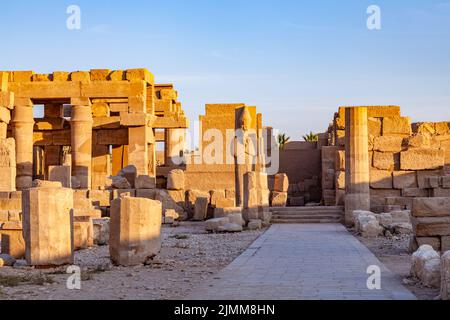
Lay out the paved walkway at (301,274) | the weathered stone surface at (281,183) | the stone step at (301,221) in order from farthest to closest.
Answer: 1. the weathered stone surface at (281,183)
2. the stone step at (301,221)
3. the paved walkway at (301,274)

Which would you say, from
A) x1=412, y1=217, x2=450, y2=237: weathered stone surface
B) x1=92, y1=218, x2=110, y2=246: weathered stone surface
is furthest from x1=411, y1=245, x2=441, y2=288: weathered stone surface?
x1=92, y1=218, x2=110, y2=246: weathered stone surface

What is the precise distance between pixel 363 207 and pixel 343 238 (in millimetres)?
4977

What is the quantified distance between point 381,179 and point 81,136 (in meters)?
12.7

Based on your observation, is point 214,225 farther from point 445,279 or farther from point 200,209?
point 445,279

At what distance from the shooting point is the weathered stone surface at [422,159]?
22.9m

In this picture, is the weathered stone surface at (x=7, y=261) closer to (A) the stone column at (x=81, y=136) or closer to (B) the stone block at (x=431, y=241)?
(B) the stone block at (x=431, y=241)

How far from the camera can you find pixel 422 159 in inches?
906

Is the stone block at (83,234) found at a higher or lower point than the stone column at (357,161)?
lower

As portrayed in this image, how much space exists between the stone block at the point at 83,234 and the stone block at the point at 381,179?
1149 cm

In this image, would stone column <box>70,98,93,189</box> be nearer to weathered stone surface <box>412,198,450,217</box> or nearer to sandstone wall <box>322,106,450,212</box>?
sandstone wall <box>322,106,450,212</box>

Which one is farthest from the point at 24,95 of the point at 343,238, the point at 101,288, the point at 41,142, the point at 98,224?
the point at 101,288

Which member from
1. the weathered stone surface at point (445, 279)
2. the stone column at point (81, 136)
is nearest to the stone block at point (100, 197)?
the stone column at point (81, 136)

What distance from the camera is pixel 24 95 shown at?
28.2 meters

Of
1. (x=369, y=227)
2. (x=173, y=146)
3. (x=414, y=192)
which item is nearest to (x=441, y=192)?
(x=414, y=192)
